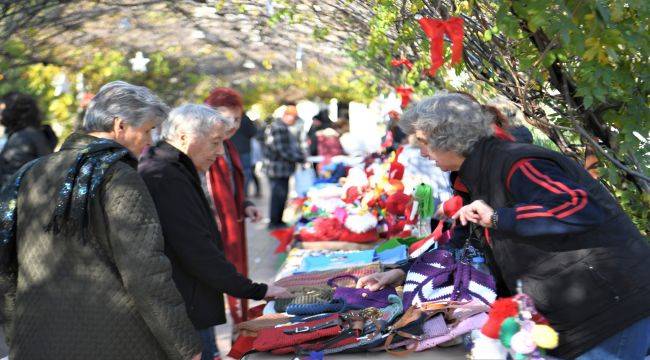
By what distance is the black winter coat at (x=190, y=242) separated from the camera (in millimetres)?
3338

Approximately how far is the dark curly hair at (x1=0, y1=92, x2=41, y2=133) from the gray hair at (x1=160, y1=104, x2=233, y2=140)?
105 inches

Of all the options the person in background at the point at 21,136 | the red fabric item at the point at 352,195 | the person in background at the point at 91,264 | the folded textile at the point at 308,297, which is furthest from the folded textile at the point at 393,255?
the person in background at the point at 21,136

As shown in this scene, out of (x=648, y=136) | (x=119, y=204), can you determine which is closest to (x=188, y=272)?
(x=119, y=204)

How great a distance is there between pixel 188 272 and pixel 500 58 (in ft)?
5.27

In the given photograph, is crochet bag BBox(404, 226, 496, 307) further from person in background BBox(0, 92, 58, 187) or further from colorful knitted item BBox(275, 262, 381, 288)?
person in background BBox(0, 92, 58, 187)

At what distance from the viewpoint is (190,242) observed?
3336 mm

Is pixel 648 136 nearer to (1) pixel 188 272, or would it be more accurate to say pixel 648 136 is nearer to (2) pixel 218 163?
(1) pixel 188 272

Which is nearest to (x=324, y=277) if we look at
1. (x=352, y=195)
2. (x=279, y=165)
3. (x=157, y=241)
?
(x=157, y=241)

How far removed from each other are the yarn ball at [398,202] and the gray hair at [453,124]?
308 centimetres

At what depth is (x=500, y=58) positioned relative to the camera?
3619mm

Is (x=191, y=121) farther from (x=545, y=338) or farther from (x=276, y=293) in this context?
(x=545, y=338)

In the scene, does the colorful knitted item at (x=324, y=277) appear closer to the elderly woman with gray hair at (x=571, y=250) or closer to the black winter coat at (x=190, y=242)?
the black winter coat at (x=190, y=242)

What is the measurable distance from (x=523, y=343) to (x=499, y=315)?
107 millimetres

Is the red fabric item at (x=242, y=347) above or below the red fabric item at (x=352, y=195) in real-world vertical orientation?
above
